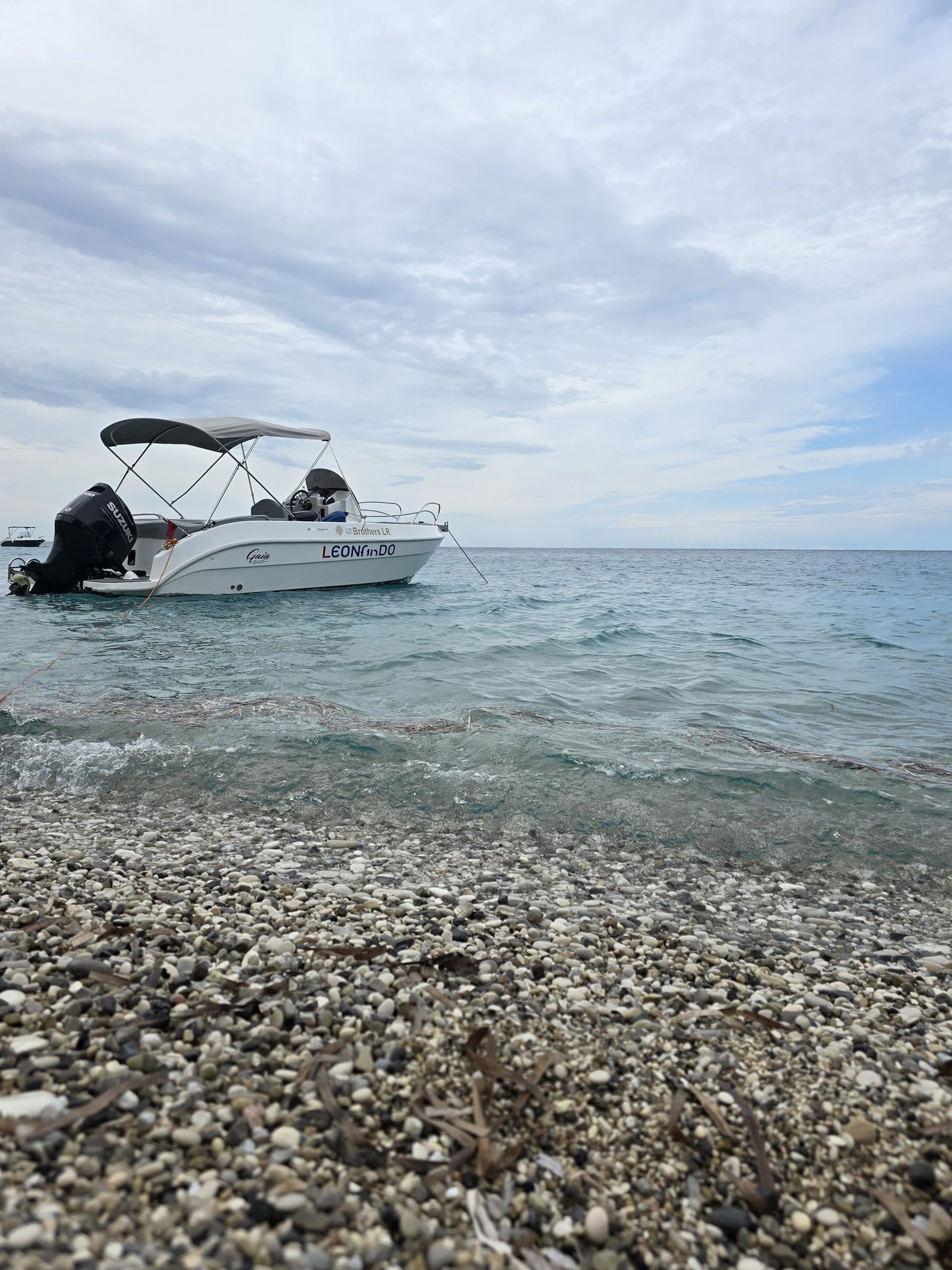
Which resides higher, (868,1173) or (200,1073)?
(200,1073)

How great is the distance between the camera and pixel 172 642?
1288 centimetres

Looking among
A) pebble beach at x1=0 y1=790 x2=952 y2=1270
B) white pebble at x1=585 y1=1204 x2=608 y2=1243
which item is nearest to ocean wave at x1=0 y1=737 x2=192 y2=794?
Answer: pebble beach at x1=0 y1=790 x2=952 y2=1270

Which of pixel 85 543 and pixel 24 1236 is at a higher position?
pixel 85 543

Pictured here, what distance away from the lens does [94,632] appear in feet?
45.4

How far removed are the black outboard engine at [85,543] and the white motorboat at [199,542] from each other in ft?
0.07

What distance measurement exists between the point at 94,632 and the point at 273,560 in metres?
7.31

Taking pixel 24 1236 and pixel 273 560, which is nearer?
pixel 24 1236

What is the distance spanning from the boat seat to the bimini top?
191cm

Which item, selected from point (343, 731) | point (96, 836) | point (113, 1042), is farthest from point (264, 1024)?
point (343, 731)

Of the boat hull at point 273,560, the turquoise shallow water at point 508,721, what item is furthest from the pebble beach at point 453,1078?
the boat hull at point 273,560

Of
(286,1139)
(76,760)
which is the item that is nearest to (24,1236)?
(286,1139)

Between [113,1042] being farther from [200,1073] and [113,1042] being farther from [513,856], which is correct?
[513,856]

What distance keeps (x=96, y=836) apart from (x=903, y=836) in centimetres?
610

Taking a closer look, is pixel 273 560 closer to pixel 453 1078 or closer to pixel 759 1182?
pixel 453 1078
